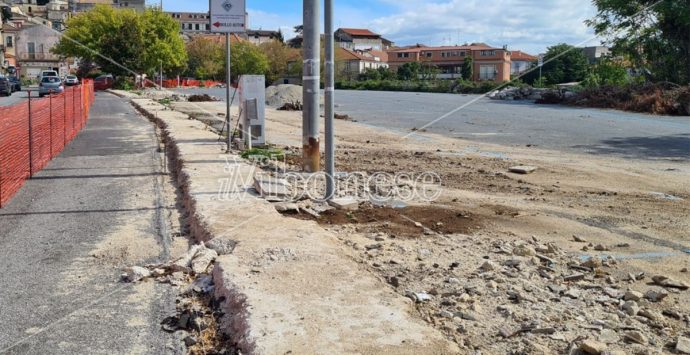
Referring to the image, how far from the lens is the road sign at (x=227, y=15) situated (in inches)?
522

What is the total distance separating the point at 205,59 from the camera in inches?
4338

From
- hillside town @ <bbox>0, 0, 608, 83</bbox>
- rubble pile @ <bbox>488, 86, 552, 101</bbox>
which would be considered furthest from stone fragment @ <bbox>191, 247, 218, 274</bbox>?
hillside town @ <bbox>0, 0, 608, 83</bbox>

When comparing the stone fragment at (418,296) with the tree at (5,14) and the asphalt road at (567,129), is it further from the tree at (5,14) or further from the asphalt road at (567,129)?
the tree at (5,14)

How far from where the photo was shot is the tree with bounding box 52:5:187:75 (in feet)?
233

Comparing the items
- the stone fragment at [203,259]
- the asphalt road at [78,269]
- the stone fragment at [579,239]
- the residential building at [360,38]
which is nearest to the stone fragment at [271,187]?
the asphalt road at [78,269]

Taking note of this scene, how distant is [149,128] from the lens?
23062 millimetres

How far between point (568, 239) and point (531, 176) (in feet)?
14.8

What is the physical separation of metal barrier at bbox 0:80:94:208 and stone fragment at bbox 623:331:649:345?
7.95 meters

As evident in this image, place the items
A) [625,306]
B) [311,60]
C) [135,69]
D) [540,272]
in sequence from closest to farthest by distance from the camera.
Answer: [625,306] < [540,272] < [311,60] < [135,69]

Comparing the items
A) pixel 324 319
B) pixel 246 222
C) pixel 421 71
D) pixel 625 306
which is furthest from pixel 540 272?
pixel 421 71

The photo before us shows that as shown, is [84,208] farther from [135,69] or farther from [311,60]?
[135,69]

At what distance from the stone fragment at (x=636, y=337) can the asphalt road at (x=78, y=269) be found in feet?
9.65

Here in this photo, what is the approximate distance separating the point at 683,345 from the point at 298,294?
261cm

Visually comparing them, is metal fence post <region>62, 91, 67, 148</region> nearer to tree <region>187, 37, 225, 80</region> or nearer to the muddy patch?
the muddy patch
